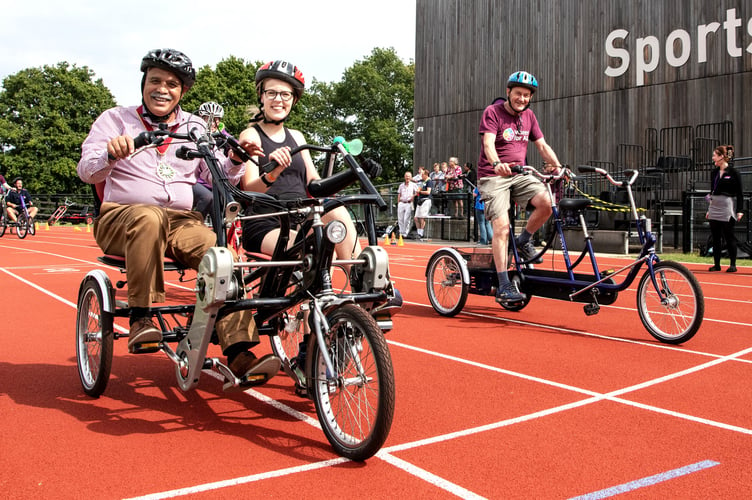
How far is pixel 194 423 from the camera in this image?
11.3 feet

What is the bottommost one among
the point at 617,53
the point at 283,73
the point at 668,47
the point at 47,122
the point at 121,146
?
the point at 121,146

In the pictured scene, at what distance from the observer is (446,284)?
7105mm

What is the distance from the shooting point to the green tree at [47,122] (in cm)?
4797

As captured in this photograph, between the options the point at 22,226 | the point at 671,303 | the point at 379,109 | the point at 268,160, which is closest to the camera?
the point at 268,160

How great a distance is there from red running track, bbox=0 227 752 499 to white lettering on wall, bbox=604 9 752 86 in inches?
657

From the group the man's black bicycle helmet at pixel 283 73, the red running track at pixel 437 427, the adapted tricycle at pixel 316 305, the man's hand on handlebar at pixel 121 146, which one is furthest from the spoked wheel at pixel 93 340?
the man's black bicycle helmet at pixel 283 73

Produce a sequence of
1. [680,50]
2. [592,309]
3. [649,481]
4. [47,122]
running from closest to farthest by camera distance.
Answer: [649,481]
[592,309]
[680,50]
[47,122]

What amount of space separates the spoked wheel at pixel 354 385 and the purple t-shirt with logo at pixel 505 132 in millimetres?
4127

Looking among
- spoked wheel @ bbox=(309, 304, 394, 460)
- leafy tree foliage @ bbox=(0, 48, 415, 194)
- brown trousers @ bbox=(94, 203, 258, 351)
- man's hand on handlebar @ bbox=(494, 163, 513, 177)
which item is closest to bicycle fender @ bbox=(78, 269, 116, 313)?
brown trousers @ bbox=(94, 203, 258, 351)

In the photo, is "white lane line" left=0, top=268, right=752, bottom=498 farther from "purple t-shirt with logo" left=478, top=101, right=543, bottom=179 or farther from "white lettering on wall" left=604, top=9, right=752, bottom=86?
"white lettering on wall" left=604, top=9, right=752, bottom=86

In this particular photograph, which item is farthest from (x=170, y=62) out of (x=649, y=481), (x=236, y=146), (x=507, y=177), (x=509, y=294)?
(x=509, y=294)

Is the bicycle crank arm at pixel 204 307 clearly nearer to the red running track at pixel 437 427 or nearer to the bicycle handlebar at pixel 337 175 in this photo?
the red running track at pixel 437 427

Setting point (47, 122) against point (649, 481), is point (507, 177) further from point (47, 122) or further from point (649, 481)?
point (47, 122)

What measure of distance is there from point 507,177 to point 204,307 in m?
4.20
